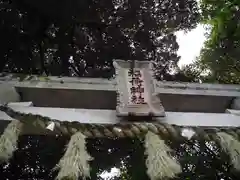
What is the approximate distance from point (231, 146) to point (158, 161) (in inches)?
19.4

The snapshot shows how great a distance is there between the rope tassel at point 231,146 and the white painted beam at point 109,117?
0.19m

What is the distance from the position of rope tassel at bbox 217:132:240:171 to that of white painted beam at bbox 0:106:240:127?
0.62 ft

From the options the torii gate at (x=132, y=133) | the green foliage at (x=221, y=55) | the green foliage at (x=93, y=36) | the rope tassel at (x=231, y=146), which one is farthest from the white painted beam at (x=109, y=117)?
the green foliage at (x=93, y=36)

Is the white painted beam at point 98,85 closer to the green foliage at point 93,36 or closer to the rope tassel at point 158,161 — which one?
the rope tassel at point 158,161

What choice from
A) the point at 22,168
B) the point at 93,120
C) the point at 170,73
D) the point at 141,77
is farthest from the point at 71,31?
the point at 93,120

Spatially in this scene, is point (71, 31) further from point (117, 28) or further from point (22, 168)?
point (22, 168)

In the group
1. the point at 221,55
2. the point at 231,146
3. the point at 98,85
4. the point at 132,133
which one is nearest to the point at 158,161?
the point at 132,133

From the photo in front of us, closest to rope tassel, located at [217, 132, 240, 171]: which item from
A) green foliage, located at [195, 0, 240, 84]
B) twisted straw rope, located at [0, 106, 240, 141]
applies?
twisted straw rope, located at [0, 106, 240, 141]

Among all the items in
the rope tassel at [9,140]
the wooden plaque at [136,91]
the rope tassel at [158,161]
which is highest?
the wooden plaque at [136,91]

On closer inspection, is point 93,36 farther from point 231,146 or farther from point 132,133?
point 231,146

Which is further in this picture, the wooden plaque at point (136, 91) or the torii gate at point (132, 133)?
the wooden plaque at point (136, 91)

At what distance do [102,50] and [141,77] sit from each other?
188 cm

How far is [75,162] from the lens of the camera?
181 cm

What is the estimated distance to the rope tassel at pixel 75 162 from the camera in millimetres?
1749
